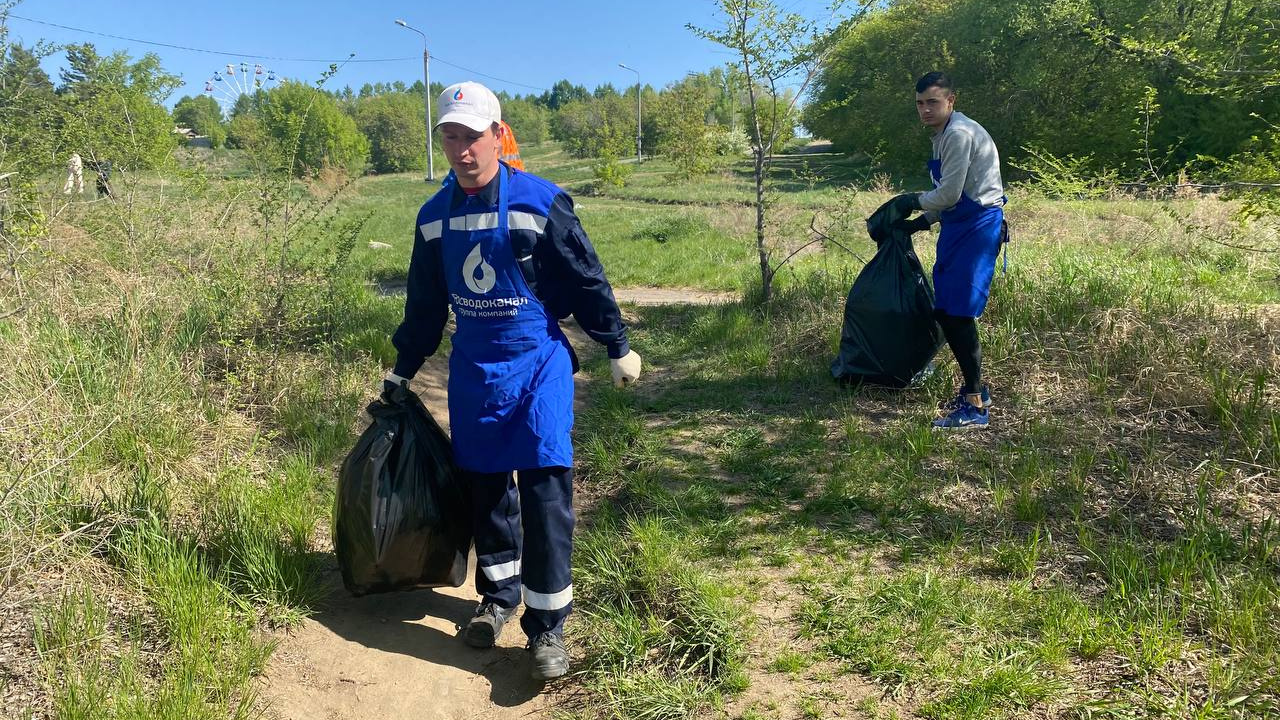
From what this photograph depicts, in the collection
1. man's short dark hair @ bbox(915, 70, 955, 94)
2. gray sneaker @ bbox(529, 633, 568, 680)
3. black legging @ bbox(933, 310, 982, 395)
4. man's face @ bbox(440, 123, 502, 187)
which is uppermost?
man's short dark hair @ bbox(915, 70, 955, 94)

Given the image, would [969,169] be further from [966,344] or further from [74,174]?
[74,174]

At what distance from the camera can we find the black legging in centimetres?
426

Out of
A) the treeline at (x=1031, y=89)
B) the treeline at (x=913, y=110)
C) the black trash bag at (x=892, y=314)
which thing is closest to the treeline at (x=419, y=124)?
the treeline at (x=913, y=110)

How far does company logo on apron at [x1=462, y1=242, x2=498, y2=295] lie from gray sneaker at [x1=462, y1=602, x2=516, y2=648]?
45.9 inches

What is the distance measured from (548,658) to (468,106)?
5.97 ft

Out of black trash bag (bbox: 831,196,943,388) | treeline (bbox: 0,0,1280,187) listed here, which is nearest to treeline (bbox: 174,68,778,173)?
treeline (bbox: 0,0,1280,187)

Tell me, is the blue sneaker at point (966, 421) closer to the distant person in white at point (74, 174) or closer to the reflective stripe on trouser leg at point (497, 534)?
the reflective stripe on trouser leg at point (497, 534)

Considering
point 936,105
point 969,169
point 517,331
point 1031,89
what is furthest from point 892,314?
point 1031,89

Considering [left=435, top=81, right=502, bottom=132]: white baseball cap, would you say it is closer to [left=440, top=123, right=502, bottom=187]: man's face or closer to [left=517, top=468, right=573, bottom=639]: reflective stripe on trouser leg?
[left=440, top=123, right=502, bottom=187]: man's face

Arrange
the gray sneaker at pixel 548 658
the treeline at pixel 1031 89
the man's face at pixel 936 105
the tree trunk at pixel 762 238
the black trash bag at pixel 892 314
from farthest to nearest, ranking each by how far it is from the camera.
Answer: the treeline at pixel 1031 89, the tree trunk at pixel 762 238, the black trash bag at pixel 892 314, the man's face at pixel 936 105, the gray sneaker at pixel 548 658

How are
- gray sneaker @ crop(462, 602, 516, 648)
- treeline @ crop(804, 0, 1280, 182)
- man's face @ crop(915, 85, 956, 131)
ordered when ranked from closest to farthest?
gray sneaker @ crop(462, 602, 516, 648), man's face @ crop(915, 85, 956, 131), treeline @ crop(804, 0, 1280, 182)

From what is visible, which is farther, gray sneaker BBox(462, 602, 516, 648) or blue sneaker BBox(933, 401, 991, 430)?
blue sneaker BBox(933, 401, 991, 430)

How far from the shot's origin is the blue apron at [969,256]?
4.14 meters

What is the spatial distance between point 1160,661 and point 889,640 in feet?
2.54
